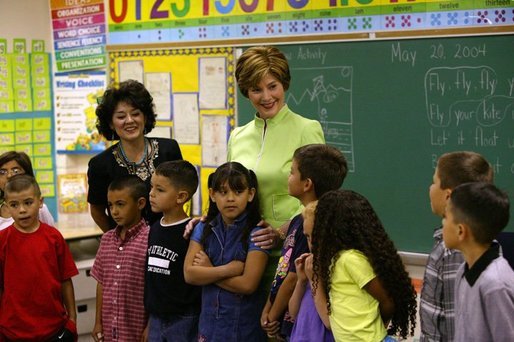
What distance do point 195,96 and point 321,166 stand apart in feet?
8.79

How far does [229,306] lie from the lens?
9.13 ft

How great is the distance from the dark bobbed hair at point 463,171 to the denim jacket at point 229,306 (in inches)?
29.2

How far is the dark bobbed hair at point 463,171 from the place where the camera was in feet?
7.72

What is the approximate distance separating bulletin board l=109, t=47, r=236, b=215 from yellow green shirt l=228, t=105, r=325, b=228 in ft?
7.02

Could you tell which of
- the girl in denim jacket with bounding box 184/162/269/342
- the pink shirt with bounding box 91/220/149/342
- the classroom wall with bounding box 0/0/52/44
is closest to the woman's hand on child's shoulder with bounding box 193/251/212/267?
the girl in denim jacket with bounding box 184/162/269/342

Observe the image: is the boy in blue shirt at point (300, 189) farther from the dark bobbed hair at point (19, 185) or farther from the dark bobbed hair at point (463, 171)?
the dark bobbed hair at point (19, 185)

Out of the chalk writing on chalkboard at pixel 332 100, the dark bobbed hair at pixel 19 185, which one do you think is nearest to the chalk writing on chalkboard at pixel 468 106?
the chalk writing on chalkboard at pixel 332 100

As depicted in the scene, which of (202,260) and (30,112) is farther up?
(30,112)

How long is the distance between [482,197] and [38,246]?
2.08 m

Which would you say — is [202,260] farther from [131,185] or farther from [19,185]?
[19,185]

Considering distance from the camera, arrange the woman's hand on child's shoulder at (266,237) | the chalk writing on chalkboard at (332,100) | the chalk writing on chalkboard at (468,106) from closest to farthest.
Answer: the woman's hand on child's shoulder at (266,237) < the chalk writing on chalkboard at (468,106) < the chalk writing on chalkboard at (332,100)

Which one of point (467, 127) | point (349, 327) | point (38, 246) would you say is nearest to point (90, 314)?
point (38, 246)

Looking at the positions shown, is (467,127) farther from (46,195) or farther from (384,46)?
(46,195)

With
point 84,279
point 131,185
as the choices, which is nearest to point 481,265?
point 131,185
